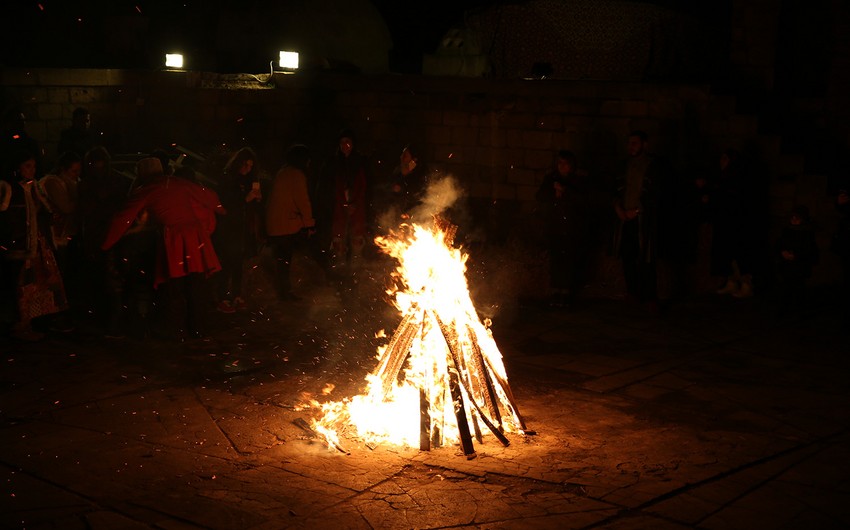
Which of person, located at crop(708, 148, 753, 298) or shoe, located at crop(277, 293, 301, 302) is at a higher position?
person, located at crop(708, 148, 753, 298)

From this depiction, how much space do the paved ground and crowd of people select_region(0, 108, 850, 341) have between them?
601 millimetres

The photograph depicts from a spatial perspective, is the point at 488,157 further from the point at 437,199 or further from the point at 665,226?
the point at 665,226

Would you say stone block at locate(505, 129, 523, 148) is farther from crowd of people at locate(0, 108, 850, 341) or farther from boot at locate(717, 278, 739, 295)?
boot at locate(717, 278, 739, 295)

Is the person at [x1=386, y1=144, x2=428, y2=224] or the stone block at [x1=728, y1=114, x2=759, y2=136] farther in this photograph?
the stone block at [x1=728, y1=114, x2=759, y2=136]

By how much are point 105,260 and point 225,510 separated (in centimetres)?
517

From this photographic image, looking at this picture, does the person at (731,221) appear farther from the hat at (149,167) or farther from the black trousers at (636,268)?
the hat at (149,167)

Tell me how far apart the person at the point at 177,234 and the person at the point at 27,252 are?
28.2 inches

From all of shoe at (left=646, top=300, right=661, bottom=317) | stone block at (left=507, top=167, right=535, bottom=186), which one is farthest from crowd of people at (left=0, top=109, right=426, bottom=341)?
shoe at (left=646, top=300, right=661, bottom=317)

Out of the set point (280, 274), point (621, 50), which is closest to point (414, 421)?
point (280, 274)

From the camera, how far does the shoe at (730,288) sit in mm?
12523

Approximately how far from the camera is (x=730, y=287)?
1255cm

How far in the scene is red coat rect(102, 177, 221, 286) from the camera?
9836mm

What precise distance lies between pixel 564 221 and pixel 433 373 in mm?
5380

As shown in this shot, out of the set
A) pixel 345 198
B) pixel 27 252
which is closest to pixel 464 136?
pixel 345 198
